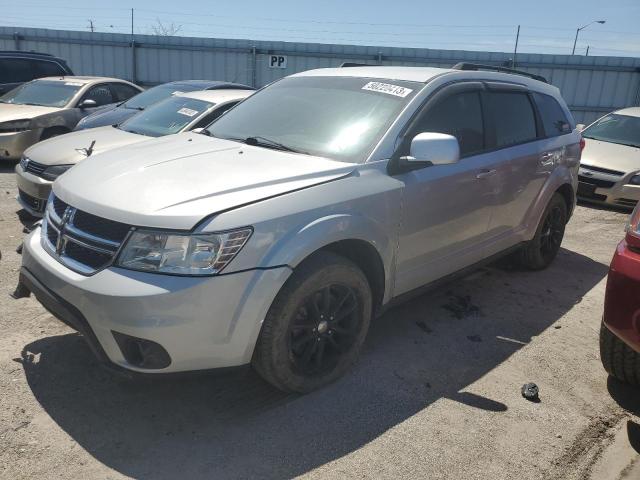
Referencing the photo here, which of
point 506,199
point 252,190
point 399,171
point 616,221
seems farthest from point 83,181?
point 616,221

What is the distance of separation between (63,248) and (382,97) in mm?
2110

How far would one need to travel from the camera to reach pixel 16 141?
848cm

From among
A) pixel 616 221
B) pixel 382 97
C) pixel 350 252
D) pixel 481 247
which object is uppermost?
pixel 382 97

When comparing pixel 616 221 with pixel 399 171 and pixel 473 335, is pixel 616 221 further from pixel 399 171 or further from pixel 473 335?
pixel 399 171

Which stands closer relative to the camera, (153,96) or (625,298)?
(625,298)

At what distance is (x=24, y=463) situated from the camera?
2465 mm

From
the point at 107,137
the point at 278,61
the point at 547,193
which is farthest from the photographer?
the point at 278,61

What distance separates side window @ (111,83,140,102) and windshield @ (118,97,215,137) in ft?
10.6

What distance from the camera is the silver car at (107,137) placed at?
5.57 m

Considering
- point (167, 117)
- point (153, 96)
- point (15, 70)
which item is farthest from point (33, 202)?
point (15, 70)

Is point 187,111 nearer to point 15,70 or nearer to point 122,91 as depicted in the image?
point 122,91

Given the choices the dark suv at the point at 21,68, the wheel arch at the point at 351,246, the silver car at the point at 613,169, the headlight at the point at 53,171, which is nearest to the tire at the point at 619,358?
the wheel arch at the point at 351,246

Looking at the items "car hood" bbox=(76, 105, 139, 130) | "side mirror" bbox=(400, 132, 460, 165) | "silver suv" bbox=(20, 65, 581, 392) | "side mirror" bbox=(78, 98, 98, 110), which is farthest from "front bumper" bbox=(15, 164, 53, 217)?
"side mirror" bbox=(400, 132, 460, 165)

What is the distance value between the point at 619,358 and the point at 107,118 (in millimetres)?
7090
